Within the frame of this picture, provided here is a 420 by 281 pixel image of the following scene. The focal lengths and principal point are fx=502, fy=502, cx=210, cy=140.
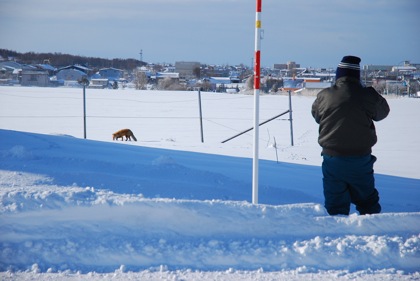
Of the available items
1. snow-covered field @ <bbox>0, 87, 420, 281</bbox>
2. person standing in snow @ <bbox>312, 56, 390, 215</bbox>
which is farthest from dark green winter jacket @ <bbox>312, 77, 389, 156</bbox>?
snow-covered field @ <bbox>0, 87, 420, 281</bbox>

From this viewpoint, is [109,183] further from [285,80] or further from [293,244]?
[285,80]

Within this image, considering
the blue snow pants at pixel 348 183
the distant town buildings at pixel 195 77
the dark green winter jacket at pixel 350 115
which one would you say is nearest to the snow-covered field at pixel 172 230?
the blue snow pants at pixel 348 183

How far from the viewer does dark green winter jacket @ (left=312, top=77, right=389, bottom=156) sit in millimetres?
5086

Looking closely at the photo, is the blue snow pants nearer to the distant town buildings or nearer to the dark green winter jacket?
the dark green winter jacket

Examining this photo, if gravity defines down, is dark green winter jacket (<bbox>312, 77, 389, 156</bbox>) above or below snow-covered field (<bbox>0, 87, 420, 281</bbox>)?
above

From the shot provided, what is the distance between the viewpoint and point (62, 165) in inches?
272

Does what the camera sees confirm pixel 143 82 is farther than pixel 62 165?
Yes

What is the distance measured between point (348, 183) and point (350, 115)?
719mm

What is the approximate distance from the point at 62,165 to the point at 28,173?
2.61 ft

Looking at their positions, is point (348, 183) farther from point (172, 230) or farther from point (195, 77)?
point (195, 77)

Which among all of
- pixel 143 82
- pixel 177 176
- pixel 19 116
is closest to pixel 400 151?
pixel 177 176

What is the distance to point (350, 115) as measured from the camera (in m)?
5.11

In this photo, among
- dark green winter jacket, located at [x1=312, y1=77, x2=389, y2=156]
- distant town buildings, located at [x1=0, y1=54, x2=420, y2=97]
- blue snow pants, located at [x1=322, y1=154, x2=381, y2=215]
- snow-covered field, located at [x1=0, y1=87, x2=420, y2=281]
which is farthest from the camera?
distant town buildings, located at [x1=0, y1=54, x2=420, y2=97]

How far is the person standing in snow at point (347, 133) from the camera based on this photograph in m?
5.10
